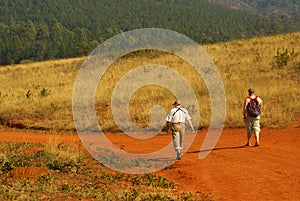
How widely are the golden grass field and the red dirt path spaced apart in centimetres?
228

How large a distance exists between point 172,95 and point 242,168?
39.0 feet

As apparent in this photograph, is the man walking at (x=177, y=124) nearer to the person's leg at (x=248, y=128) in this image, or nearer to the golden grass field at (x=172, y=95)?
the person's leg at (x=248, y=128)

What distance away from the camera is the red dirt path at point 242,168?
31.4 feet

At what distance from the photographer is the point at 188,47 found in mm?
36938

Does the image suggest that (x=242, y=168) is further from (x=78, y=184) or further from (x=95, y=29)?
(x=95, y=29)

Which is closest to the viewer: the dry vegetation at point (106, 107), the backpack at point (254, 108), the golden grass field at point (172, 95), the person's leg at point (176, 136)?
the dry vegetation at point (106, 107)

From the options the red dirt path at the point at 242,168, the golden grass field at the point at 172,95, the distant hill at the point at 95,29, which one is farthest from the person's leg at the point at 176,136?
the distant hill at the point at 95,29

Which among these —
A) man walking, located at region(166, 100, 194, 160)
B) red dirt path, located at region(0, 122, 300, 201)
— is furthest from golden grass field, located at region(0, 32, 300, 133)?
man walking, located at region(166, 100, 194, 160)

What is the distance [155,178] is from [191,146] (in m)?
4.18

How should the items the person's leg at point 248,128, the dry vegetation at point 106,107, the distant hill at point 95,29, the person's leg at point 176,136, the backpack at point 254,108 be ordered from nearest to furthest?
the dry vegetation at point 106,107 < the person's leg at point 176,136 < the backpack at point 254,108 < the person's leg at point 248,128 < the distant hill at point 95,29

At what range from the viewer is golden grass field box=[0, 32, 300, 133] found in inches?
749

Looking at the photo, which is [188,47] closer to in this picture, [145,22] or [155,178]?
[155,178]

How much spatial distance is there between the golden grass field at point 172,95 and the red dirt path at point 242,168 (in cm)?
228

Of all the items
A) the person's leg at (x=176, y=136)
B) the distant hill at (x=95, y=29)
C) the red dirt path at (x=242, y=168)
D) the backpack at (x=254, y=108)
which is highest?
the distant hill at (x=95, y=29)
